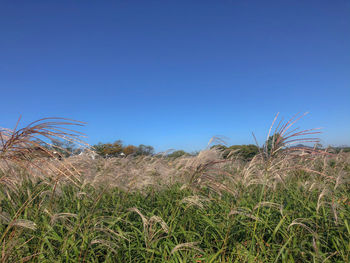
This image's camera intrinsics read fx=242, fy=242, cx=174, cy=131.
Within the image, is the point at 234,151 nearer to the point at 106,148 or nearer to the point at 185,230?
the point at 185,230

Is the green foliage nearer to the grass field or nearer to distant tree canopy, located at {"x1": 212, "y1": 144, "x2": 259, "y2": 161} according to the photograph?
the grass field

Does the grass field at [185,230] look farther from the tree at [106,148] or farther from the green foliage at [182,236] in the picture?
the tree at [106,148]

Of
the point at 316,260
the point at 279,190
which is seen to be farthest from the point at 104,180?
the point at 279,190

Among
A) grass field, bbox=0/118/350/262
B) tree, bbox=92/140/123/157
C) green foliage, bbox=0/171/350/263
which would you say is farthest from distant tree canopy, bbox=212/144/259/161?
tree, bbox=92/140/123/157

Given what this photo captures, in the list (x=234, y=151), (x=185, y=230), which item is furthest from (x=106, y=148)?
(x=185, y=230)

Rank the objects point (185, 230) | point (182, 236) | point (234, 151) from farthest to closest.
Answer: point (234, 151), point (185, 230), point (182, 236)

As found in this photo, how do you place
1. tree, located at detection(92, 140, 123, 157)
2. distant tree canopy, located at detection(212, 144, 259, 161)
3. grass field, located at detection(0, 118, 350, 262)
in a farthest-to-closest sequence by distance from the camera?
tree, located at detection(92, 140, 123, 157), distant tree canopy, located at detection(212, 144, 259, 161), grass field, located at detection(0, 118, 350, 262)

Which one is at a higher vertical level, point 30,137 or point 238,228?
point 30,137

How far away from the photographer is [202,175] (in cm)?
315

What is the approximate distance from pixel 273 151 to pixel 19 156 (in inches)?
107

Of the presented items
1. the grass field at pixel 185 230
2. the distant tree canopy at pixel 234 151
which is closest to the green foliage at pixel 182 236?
the grass field at pixel 185 230

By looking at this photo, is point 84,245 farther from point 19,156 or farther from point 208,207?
point 208,207

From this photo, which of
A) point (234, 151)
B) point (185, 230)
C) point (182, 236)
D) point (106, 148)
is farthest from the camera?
point (106, 148)

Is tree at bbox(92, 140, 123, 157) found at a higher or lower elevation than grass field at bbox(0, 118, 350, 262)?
higher
